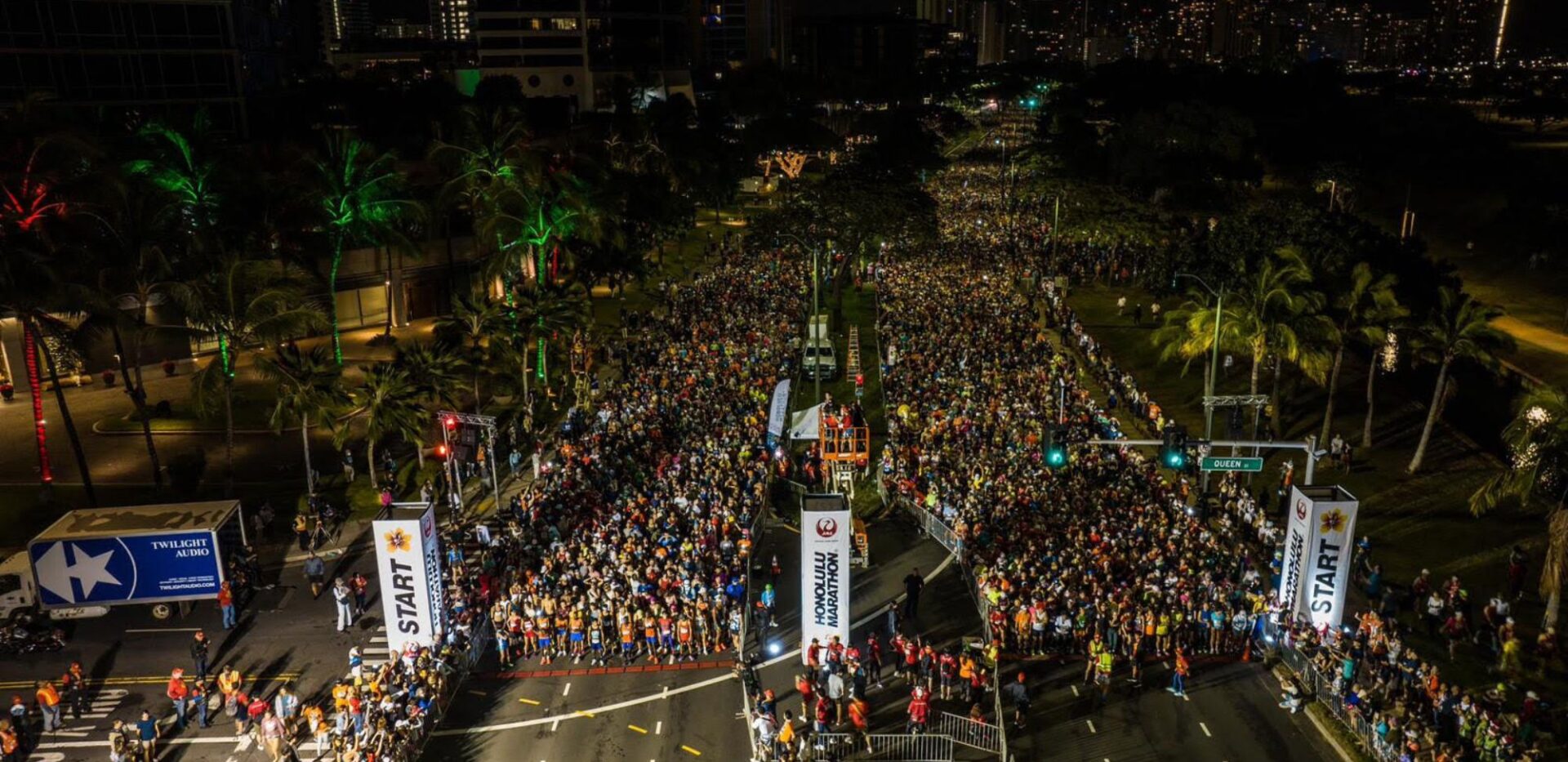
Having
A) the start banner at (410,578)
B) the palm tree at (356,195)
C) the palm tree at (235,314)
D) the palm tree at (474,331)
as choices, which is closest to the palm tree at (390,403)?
the palm tree at (235,314)

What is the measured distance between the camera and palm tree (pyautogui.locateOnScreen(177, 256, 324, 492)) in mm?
36844

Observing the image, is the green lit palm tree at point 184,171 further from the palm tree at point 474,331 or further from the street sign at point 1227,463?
the street sign at point 1227,463

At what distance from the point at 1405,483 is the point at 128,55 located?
7169 cm

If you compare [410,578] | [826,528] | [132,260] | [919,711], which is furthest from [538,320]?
[919,711]

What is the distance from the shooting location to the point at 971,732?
928 inches

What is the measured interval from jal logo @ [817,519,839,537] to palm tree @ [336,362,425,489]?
17676 mm

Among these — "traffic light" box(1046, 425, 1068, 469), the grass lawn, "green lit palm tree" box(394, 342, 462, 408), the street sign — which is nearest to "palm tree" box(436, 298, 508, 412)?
"green lit palm tree" box(394, 342, 462, 408)

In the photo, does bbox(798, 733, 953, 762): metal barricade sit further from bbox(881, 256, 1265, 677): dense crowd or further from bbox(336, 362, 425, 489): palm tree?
bbox(336, 362, 425, 489): palm tree

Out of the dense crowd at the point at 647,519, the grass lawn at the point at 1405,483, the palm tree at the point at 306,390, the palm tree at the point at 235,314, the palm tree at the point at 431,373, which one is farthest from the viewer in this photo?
the palm tree at the point at 431,373

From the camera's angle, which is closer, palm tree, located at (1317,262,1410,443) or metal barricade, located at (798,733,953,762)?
metal barricade, located at (798,733,953,762)

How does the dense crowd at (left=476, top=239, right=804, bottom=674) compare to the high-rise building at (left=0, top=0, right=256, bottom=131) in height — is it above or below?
below

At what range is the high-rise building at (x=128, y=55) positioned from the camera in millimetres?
60469

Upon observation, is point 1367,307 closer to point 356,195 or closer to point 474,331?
point 474,331

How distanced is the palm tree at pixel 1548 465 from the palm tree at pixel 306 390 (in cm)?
3552
